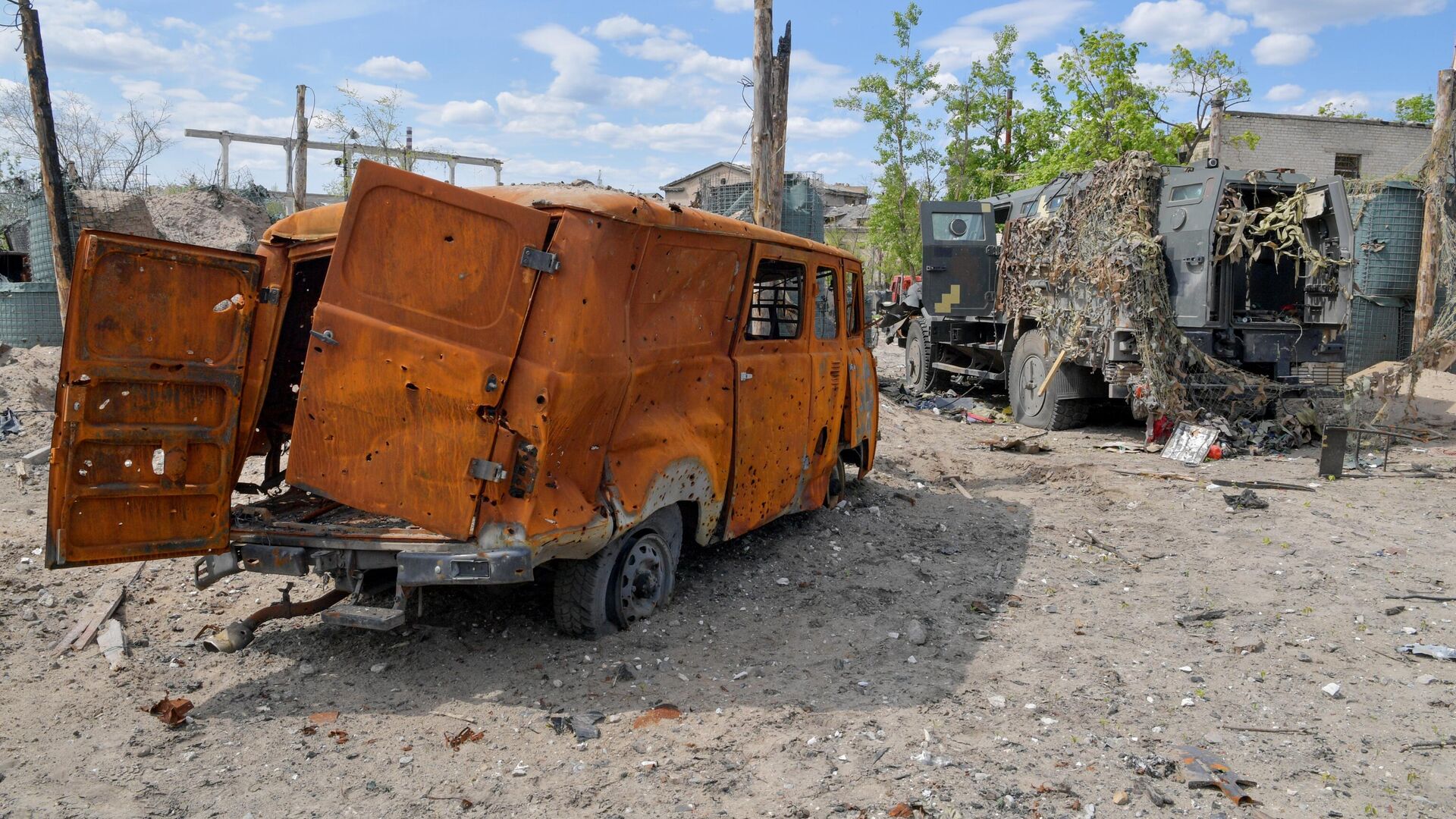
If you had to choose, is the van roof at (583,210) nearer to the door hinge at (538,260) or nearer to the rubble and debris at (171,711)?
the door hinge at (538,260)

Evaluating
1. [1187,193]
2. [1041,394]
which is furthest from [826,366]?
[1041,394]

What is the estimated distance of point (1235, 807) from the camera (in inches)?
125

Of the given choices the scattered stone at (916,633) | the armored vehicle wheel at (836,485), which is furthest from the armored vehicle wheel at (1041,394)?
the scattered stone at (916,633)

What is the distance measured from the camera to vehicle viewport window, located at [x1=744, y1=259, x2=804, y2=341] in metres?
5.21

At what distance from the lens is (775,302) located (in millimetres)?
5480

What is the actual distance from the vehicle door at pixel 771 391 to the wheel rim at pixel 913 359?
872cm

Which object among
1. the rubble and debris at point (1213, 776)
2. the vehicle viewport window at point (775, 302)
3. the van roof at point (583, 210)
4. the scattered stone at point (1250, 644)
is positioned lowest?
the rubble and debris at point (1213, 776)

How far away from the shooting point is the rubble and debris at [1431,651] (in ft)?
14.7

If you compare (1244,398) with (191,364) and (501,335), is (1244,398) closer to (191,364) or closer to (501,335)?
(501,335)

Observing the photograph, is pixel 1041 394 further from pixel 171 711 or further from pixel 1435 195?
pixel 171 711

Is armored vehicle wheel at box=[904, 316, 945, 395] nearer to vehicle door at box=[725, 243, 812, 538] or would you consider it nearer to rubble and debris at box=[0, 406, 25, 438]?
vehicle door at box=[725, 243, 812, 538]

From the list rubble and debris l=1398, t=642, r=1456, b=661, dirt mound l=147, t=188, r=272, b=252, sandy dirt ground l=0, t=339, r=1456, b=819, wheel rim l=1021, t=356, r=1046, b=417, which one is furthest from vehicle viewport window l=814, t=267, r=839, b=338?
dirt mound l=147, t=188, r=272, b=252

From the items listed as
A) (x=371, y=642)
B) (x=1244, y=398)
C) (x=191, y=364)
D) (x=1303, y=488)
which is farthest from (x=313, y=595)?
(x=1244, y=398)

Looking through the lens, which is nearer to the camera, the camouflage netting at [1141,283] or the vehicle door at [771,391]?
the vehicle door at [771,391]
